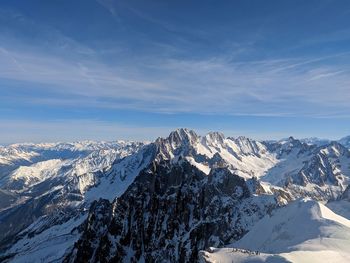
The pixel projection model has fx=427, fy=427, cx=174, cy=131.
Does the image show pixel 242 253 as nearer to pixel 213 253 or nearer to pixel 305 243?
pixel 213 253

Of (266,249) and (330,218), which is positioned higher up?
(330,218)

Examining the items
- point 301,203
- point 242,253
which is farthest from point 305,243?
point 301,203

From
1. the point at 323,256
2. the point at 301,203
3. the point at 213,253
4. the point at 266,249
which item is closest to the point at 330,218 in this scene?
the point at 301,203

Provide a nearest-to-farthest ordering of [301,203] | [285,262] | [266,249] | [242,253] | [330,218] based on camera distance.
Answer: [285,262], [242,253], [266,249], [330,218], [301,203]

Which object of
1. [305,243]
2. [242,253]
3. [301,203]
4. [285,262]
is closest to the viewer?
[285,262]

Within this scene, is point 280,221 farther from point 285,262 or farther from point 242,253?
point 285,262

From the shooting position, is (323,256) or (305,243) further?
(305,243)
